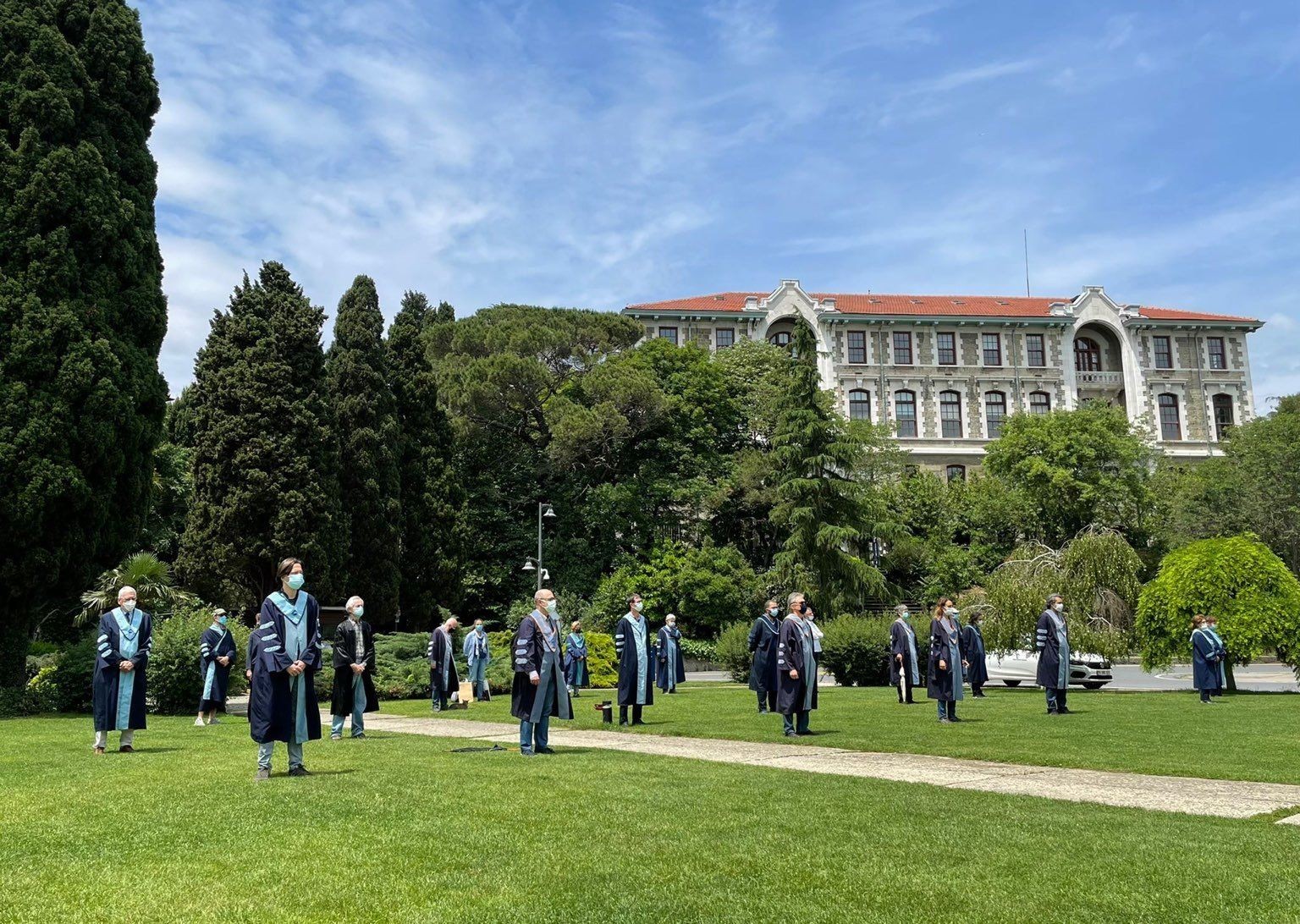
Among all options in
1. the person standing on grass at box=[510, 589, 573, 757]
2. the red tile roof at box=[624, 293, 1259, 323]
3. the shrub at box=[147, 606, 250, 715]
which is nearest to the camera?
the person standing on grass at box=[510, 589, 573, 757]

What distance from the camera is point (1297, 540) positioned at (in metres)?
47.8

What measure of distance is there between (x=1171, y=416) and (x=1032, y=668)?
146 ft

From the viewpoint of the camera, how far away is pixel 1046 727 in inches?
602

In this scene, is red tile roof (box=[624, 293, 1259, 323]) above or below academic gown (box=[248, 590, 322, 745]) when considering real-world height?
above

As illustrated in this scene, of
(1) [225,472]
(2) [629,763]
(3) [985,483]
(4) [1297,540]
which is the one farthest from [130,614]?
(4) [1297,540]

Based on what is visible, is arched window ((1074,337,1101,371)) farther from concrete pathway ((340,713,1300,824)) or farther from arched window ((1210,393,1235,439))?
concrete pathway ((340,713,1300,824))

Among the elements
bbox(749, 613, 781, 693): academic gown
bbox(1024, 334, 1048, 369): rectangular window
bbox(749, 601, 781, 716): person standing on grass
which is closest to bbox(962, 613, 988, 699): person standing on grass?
bbox(749, 601, 781, 716): person standing on grass

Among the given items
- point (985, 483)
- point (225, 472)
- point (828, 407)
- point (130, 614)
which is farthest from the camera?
point (985, 483)

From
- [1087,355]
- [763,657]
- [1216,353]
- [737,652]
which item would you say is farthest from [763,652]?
[1216,353]

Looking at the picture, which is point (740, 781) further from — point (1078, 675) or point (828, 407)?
point (828, 407)

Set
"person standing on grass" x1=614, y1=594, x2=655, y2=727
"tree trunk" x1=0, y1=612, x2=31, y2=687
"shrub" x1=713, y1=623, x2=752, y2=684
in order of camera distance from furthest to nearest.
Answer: "shrub" x1=713, y1=623, x2=752, y2=684 < "tree trunk" x1=0, y1=612, x2=31, y2=687 < "person standing on grass" x1=614, y1=594, x2=655, y2=727

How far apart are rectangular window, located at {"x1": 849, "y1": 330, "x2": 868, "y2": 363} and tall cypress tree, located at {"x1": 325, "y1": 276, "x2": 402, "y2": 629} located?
119 feet

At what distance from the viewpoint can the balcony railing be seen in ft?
221

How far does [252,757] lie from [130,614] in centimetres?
326
